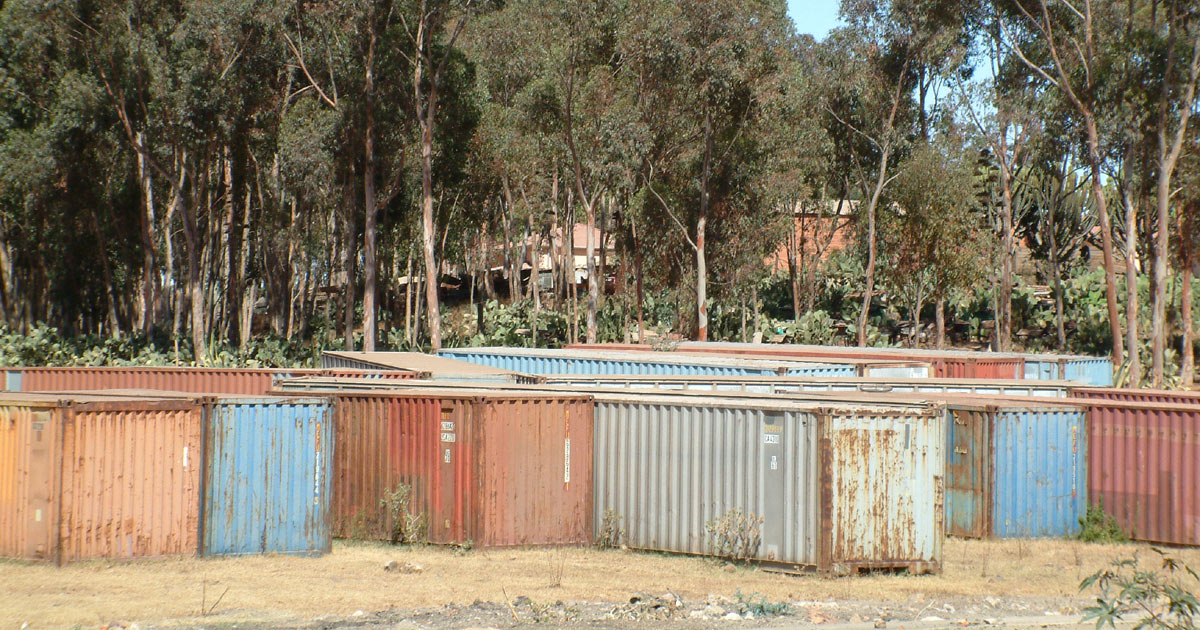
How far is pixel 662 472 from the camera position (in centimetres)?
1228

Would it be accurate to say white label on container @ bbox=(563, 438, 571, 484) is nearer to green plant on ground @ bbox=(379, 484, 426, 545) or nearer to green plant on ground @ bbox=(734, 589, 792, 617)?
green plant on ground @ bbox=(379, 484, 426, 545)

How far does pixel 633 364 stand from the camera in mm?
22234

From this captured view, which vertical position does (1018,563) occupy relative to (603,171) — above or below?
below

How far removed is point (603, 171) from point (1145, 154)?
742 inches

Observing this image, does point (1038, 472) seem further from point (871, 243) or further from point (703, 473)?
point (871, 243)

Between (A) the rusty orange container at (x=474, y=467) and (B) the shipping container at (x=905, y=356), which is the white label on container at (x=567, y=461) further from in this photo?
(B) the shipping container at (x=905, y=356)

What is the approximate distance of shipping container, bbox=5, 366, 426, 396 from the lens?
1938 centimetres

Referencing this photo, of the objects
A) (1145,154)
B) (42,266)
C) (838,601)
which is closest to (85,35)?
(42,266)

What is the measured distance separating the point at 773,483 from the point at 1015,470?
4164mm

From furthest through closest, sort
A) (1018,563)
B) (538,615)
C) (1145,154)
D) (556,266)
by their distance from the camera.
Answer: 1. (556,266)
2. (1145,154)
3. (1018,563)
4. (538,615)

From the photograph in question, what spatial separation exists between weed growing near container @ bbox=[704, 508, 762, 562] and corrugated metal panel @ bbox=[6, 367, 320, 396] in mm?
9793

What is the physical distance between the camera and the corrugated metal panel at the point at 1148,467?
43.4 ft

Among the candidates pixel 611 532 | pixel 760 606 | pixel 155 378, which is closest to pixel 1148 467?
pixel 760 606

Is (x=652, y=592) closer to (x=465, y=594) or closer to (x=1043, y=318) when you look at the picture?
(x=465, y=594)
